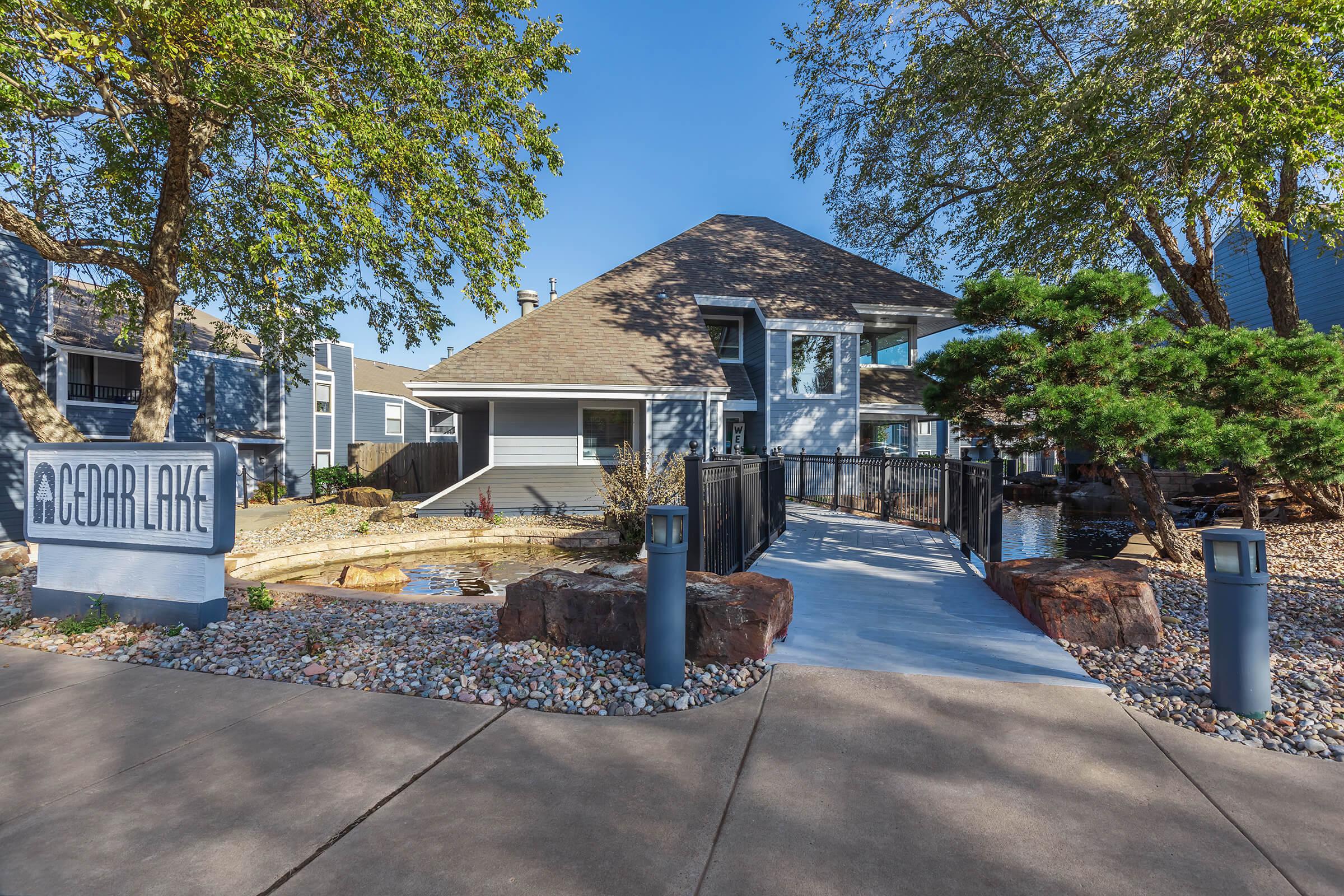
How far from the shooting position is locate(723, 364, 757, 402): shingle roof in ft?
52.1

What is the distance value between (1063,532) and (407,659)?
1229 centimetres

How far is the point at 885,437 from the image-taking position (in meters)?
19.5

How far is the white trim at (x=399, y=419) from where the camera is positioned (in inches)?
1061

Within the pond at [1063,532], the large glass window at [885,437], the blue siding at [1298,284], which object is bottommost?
the pond at [1063,532]

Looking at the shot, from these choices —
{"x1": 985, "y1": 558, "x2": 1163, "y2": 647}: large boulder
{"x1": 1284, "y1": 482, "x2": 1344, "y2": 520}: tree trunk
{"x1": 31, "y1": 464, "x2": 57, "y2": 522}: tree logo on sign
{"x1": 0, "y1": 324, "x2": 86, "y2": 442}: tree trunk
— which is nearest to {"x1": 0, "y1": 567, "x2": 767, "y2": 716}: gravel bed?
{"x1": 31, "y1": 464, "x2": 57, "y2": 522}: tree logo on sign

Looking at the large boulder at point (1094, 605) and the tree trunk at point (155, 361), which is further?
the tree trunk at point (155, 361)

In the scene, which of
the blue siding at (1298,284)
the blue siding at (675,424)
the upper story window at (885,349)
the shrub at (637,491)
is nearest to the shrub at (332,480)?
the blue siding at (675,424)

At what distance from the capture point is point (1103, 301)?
259 inches

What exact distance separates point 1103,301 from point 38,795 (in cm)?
876

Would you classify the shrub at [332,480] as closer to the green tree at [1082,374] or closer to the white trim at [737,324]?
the white trim at [737,324]

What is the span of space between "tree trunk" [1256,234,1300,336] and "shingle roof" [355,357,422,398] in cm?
2418

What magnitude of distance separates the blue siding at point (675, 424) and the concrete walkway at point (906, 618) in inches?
247

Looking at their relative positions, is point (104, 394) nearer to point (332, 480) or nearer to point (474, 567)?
point (332, 480)

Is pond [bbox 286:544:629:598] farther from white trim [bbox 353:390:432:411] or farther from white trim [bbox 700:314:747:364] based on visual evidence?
white trim [bbox 353:390:432:411]
